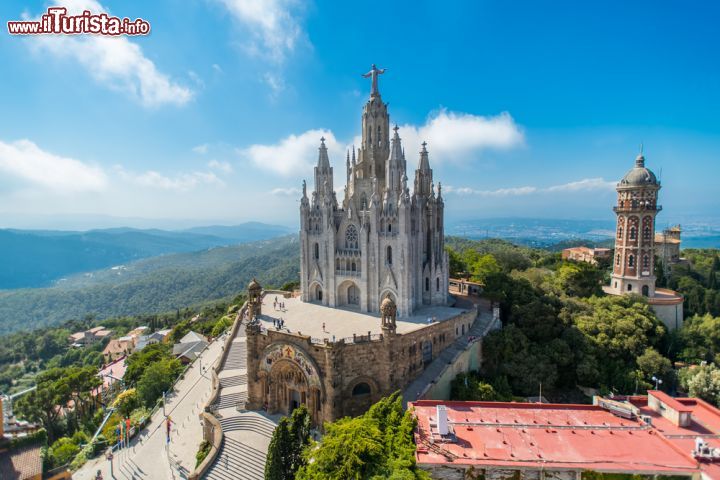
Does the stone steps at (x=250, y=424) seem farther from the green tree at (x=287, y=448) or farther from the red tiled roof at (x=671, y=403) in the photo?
the red tiled roof at (x=671, y=403)

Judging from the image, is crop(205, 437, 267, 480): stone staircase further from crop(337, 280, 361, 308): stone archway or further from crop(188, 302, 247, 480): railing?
crop(337, 280, 361, 308): stone archway

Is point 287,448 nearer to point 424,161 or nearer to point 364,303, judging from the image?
point 364,303

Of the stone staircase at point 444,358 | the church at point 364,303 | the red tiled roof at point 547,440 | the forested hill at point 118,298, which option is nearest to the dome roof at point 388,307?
the church at point 364,303

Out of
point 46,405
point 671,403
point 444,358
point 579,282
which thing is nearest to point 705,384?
point 671,403

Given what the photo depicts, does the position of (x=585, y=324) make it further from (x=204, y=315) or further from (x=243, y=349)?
(x=204, y=315)

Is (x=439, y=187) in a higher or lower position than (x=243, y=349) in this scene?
higher

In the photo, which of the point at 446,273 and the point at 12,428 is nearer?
the point at 12,428

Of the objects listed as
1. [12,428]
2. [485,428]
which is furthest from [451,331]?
[12,428]

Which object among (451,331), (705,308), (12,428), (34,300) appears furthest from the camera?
(34,300)
